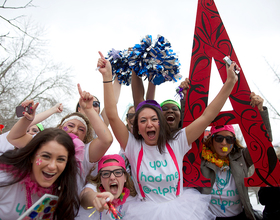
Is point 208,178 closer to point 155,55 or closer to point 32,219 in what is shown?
point 155,55

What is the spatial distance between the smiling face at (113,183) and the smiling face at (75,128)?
2.32ft

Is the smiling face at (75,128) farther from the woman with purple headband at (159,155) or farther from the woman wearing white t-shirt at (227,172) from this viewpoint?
the woman wearing white t-shirt at (227,172)

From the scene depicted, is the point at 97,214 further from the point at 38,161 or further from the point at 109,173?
the point at 38,161

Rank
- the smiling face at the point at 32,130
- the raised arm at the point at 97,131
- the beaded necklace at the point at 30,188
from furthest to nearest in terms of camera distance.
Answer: the smiling face at the point at 32,130, the raised arm at the point at 97,131, the beaded necklace at the point at 30,188

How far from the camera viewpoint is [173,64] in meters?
2.93

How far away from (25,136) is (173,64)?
2.09 metres

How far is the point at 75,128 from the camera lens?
3096mm

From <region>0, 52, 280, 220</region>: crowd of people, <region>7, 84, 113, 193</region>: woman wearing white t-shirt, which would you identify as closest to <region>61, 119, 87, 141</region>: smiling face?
<region>0, 52, 280, 220</region>: crowd of people

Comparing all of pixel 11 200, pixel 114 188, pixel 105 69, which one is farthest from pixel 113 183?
pixel 105 69

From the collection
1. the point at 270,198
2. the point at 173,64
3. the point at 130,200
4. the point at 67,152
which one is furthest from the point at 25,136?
the point at 270,198

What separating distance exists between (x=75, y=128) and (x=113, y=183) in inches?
39.1

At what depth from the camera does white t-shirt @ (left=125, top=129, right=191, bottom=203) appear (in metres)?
2.54

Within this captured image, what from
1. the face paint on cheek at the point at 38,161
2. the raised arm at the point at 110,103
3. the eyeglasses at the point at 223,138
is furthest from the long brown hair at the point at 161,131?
the face paint on cheek at the point at 38,161

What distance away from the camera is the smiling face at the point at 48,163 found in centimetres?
212
